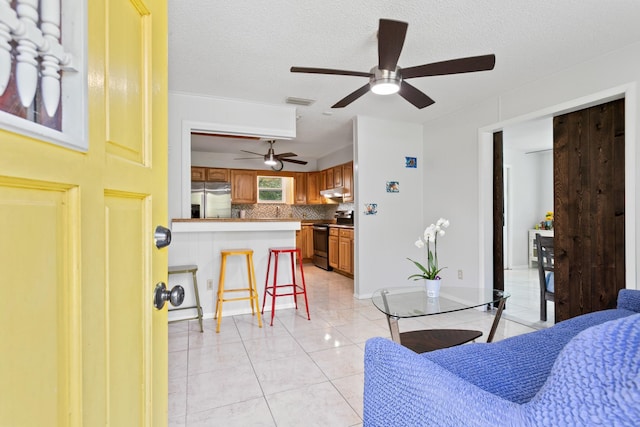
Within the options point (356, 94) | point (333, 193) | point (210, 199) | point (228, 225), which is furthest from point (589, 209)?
point (210, 199)

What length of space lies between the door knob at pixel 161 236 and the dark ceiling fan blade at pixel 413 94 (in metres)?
2.16

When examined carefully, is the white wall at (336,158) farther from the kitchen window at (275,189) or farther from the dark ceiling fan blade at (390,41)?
the dark ceiling fan blade at (390,41)

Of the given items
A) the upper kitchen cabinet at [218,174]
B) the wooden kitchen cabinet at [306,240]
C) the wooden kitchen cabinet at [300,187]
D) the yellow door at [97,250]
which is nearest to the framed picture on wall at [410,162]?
the wooden kitchen cabinet at [306,240]

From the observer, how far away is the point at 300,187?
23.7 ft

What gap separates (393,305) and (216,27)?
2.29 meters

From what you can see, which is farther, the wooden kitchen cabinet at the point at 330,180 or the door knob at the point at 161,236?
the wooden kitchen cabinet at the point at 330,180

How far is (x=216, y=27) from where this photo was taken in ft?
7.02

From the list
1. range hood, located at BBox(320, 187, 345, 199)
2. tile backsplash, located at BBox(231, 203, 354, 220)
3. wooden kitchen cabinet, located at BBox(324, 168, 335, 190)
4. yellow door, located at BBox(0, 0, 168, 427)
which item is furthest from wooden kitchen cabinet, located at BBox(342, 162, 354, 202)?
yellow door, located at BBox(0, 0, 168, 427)

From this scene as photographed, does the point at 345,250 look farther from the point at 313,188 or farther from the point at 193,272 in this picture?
the point at 193,272

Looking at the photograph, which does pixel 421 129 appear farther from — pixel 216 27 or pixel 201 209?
pixel 201 209

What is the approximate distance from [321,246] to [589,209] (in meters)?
4.53

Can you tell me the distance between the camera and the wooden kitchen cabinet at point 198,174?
617cm

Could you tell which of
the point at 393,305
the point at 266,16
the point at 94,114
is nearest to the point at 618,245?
the point at 393,305

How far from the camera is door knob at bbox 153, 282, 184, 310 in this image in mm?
858
